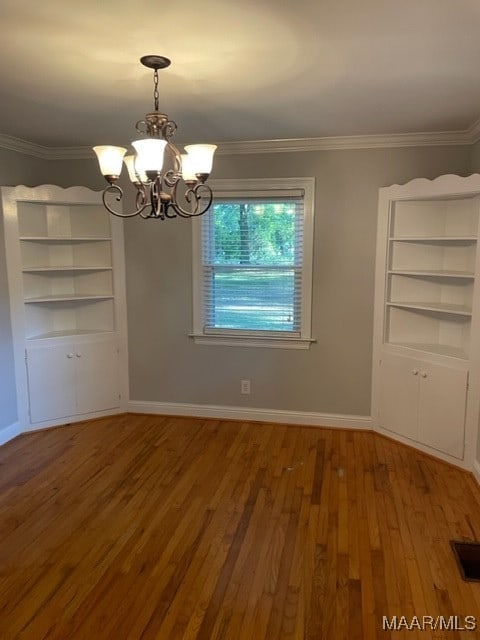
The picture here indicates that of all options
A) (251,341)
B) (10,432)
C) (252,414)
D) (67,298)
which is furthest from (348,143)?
(10,432)

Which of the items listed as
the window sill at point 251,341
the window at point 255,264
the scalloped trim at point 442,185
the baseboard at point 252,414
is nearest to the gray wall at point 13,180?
the baseboard at point 252,414

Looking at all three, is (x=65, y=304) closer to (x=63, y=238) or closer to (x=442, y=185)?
(x=63, y=238)

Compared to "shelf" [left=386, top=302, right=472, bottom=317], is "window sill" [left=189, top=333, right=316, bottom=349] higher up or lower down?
lower down

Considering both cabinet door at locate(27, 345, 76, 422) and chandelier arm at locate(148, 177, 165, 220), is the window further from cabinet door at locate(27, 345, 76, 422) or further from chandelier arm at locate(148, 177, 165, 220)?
chandelier arm at locate(148, 177, 165, 220)

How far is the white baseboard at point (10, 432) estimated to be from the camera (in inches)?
147

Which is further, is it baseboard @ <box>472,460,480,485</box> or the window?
the window

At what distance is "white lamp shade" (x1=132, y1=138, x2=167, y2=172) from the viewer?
79.3 inches

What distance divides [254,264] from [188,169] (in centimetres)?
179

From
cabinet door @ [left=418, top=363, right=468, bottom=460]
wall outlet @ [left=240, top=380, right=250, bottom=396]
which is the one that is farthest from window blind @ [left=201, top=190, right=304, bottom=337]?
cabinet door @ [left=418, top=363, right=468, bottom=460]

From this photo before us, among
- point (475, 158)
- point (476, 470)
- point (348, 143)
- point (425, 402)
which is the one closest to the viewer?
point (476, 470)

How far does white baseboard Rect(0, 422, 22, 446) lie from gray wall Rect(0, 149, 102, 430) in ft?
0.11

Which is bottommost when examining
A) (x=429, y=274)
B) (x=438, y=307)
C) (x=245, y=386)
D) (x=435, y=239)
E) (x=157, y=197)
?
(x=245, y=386)

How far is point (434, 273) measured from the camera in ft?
11.5

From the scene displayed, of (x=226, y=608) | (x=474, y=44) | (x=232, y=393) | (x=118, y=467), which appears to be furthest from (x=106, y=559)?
(x=474, y=44)
